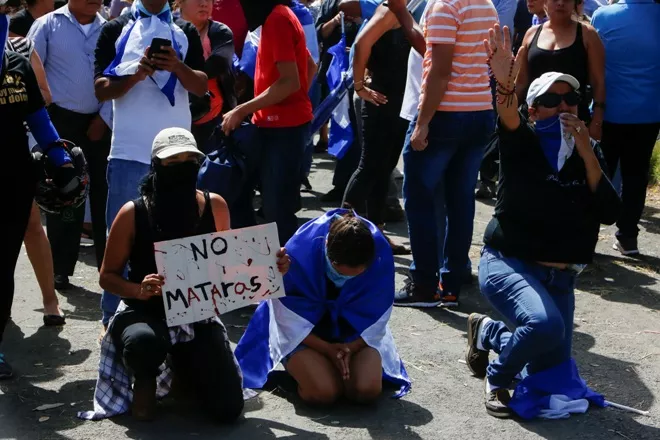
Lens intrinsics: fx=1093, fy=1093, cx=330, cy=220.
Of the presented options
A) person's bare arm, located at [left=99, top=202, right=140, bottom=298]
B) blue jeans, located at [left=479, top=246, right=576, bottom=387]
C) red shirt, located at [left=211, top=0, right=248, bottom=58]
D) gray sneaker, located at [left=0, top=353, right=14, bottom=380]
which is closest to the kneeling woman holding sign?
person's bare arm, located at [left=99, top=202, right=140, bottom=298]

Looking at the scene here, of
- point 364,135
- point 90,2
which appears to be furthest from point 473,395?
point 90,2

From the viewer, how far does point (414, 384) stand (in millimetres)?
5551

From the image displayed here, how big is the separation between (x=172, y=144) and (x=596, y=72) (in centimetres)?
341

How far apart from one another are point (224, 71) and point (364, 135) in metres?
1.04

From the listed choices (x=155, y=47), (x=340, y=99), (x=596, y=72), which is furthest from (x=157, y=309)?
(x=596, y=72)

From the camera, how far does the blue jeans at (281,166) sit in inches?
252

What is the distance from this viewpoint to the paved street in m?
4.94

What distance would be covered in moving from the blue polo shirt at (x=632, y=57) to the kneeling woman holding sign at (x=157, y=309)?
146 inches

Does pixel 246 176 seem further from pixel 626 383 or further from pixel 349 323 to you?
pixel 626 383

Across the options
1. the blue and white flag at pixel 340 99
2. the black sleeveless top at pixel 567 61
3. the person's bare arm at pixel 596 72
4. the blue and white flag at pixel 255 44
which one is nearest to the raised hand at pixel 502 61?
the black sleeveless top at pixel 567 61

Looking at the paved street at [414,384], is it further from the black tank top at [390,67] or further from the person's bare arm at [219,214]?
the black tank top at [390,67]

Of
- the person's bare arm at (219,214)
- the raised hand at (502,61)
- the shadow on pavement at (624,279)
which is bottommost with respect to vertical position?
the shadow on pavement at (624,279)

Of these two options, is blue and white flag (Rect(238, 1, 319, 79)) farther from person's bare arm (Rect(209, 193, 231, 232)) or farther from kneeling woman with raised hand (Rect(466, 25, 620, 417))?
kneeling woman with raised hand (Rect(466, 25, 620, 417))

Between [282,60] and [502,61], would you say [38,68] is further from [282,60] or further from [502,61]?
[502,61]
